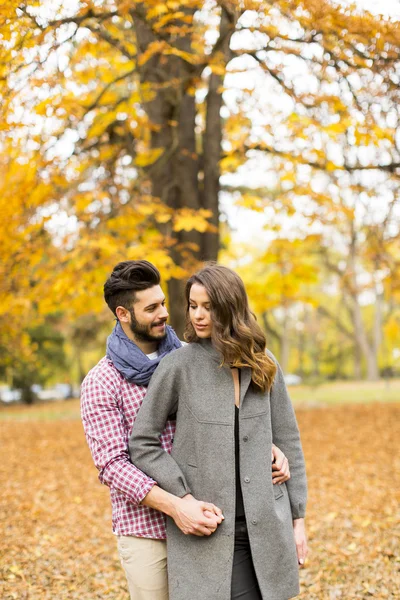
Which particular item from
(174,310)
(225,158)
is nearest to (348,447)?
(174,310)

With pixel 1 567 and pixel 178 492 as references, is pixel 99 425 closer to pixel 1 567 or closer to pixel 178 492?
pixel 178 492

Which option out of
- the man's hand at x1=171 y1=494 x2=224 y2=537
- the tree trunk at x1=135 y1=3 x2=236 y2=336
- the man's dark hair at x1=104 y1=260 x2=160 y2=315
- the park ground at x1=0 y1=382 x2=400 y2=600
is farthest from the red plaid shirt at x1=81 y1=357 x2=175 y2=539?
the tree trunk at x1=135 y1=3 x2=236 y2=336

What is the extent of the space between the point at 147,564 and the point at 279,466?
2.15 feet

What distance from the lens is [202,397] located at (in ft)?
8.41

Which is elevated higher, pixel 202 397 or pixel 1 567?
pixel 202 397

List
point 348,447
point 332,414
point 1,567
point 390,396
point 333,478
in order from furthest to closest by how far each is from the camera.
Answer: point 390,396 → point 332,414 → point 348,447 → point 333,478 → point 1,567

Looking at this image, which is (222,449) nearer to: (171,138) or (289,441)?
(289,441)

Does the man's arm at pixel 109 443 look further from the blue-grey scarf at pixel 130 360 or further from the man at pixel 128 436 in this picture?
the blue-grey scarf at pixel 130 360

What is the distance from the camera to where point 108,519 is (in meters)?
7.04

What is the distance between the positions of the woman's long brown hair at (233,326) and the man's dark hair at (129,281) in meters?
0.24

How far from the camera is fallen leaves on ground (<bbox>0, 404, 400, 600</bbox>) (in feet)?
16.3

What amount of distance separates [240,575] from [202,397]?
0.70m

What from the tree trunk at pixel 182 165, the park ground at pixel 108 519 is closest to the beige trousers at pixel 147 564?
the park ground at pixel 108 519

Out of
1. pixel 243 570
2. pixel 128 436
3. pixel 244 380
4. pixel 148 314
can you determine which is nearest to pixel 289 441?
pixel 244 380
